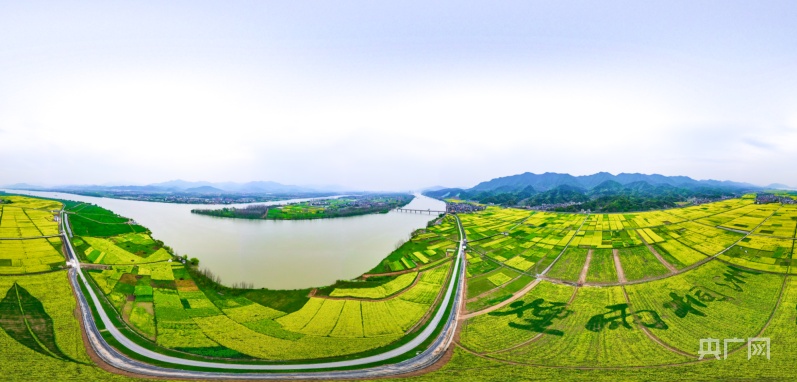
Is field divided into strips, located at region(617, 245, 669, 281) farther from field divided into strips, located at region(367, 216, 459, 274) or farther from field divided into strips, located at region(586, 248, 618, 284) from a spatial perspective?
field divided into strips, located at region(367, 216, 459, 274)

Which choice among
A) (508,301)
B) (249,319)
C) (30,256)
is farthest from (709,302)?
(30,256)

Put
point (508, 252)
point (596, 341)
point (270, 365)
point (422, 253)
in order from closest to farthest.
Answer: point (270, 365) < point (596, 341) < point (508, 252) < point (422, 253)

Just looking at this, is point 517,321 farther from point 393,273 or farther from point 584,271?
point 393,273

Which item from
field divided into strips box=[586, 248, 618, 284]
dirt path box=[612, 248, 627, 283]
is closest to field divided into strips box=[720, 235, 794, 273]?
dirt path box=[612, 248, 627, 283]

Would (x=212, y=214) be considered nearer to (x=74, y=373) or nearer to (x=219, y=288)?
(x=219, y=288)

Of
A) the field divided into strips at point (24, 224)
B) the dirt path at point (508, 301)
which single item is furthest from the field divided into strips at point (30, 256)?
the dirt path at point (508, 301)

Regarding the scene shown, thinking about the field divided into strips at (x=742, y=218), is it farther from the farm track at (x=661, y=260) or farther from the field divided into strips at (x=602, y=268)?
the field divided into strips at (x=602, y=268)
